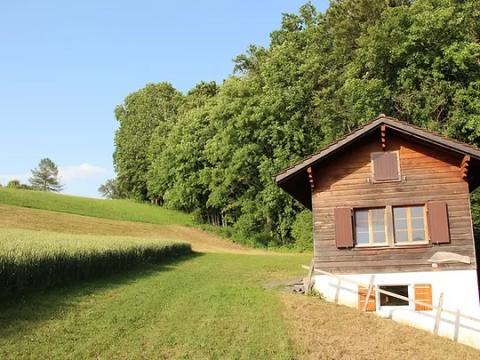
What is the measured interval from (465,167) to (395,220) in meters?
2.93

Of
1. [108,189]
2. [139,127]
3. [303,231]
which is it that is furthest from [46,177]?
[303,231]

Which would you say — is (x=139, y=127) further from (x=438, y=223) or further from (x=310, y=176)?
(x=438, y=223)

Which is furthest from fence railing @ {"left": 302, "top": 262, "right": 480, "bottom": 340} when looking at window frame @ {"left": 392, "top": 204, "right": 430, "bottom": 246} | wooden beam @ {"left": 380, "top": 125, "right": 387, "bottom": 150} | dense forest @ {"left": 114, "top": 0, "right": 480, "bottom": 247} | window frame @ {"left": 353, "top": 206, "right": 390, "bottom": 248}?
dense forest @ {"left": 114, "top": 0, "right": 480, "bottom": 247}

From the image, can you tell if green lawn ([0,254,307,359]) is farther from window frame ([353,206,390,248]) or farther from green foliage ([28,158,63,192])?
green foliage ([28,158,63,192])

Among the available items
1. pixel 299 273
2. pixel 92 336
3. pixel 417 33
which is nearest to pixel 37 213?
pixel 299 273

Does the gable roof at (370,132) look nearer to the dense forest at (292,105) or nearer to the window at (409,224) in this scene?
the window at (409,224)

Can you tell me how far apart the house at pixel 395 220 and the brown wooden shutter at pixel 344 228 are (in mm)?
35

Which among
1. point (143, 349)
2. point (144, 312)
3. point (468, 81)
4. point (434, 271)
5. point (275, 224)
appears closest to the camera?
point (143, 349)

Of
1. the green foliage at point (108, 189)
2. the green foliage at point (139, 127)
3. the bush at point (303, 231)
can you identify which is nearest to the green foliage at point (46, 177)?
the green foliage at point (108, 189)

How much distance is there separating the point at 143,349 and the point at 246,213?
44.8m

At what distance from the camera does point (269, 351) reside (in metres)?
11.9

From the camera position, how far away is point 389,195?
18.5 metres

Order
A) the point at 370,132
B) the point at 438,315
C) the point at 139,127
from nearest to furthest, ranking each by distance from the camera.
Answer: the point at 438,315 < the point at 370,132 < the point at 139,127

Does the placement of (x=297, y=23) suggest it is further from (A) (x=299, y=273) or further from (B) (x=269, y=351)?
(B) (x=269, y=351)
